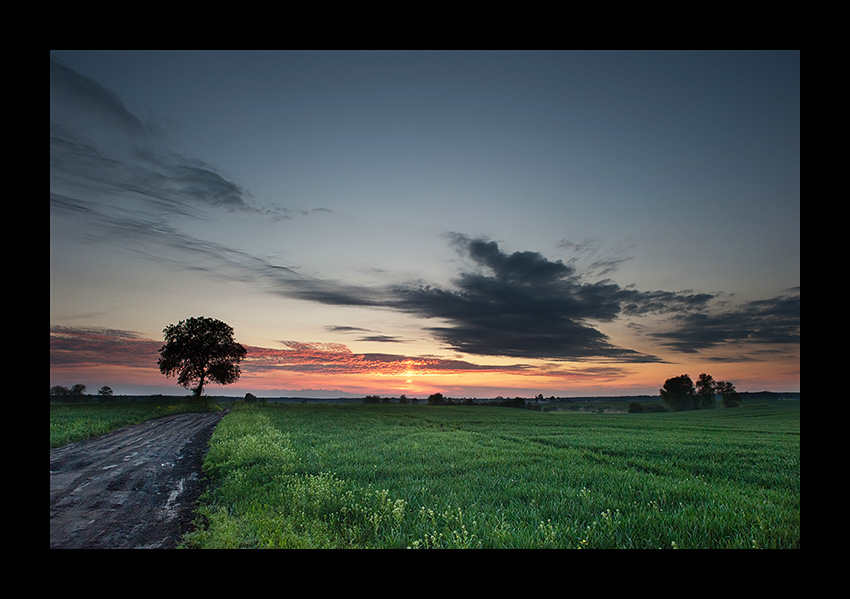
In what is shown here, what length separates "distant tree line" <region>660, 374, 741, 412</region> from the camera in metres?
80.7

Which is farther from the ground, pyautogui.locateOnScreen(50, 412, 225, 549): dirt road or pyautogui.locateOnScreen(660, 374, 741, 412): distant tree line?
pyautogui.locateOnScreen(50, 412, 225, 549): dirt road

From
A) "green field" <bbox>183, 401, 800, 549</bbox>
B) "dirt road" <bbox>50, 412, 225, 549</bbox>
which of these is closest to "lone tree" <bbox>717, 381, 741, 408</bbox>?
"green field" <bbox>183, 401, 800, 549</bbox>

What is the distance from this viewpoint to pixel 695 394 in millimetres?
81812

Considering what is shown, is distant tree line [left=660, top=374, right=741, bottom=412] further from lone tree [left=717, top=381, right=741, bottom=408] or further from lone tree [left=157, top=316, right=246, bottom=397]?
lone tree [left=157, top=316, right=246, bottom=397]

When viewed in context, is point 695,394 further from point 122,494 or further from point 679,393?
point 122,494

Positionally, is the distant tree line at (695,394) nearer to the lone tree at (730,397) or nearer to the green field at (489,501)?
the lone tree at (730,397)

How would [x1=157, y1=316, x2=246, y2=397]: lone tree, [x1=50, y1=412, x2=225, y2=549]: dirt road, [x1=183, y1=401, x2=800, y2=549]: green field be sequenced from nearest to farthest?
1. [x1=183, y1=401, x2=800, y2=549]: green field
2. [x1=50, y1=412, x2=225, y2=549]: dirt road
3. [x1=157, y1=316, x2=246, y2=397]: lone tree

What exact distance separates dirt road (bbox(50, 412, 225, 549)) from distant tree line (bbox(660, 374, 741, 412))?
89.5 meters

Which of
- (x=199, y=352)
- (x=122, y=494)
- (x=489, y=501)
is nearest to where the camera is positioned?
(x=489, y=501)

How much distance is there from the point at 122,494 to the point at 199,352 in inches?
1678

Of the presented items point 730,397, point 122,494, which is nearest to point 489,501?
point 122,494
